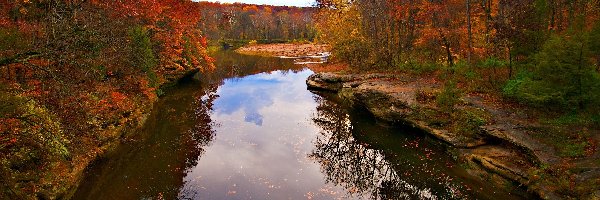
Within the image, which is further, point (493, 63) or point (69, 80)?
point (493, 63)

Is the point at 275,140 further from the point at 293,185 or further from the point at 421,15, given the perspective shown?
the point at 421,15

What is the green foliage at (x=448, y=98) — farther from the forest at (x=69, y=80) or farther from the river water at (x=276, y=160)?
the forest at (x=69, y=80)

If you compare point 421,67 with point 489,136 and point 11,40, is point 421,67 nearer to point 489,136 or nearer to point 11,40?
point 489,136

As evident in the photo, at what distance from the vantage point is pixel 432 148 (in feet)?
64.0

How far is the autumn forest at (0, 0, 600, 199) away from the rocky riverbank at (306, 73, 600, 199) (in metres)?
0.06

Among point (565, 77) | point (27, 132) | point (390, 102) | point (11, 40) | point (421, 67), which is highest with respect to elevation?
point (11, 40)

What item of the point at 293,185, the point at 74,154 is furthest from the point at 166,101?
the point at 293,185

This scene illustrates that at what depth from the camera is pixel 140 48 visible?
83.5ft

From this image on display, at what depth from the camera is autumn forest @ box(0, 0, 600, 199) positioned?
1260 cm

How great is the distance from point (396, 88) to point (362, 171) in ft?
34.1

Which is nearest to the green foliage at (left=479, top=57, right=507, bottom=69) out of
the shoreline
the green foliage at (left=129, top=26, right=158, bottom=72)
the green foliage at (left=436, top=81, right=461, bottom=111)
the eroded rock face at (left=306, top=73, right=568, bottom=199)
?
the shoreline

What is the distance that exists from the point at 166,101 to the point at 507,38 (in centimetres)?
2520

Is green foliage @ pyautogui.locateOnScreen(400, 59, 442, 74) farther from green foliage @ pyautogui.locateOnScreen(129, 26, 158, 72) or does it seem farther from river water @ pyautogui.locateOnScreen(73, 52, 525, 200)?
green foliage @ pyautogui.locateOnScreen(129, 26, 158, 72)

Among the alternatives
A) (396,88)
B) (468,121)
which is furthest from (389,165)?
(396,88)
